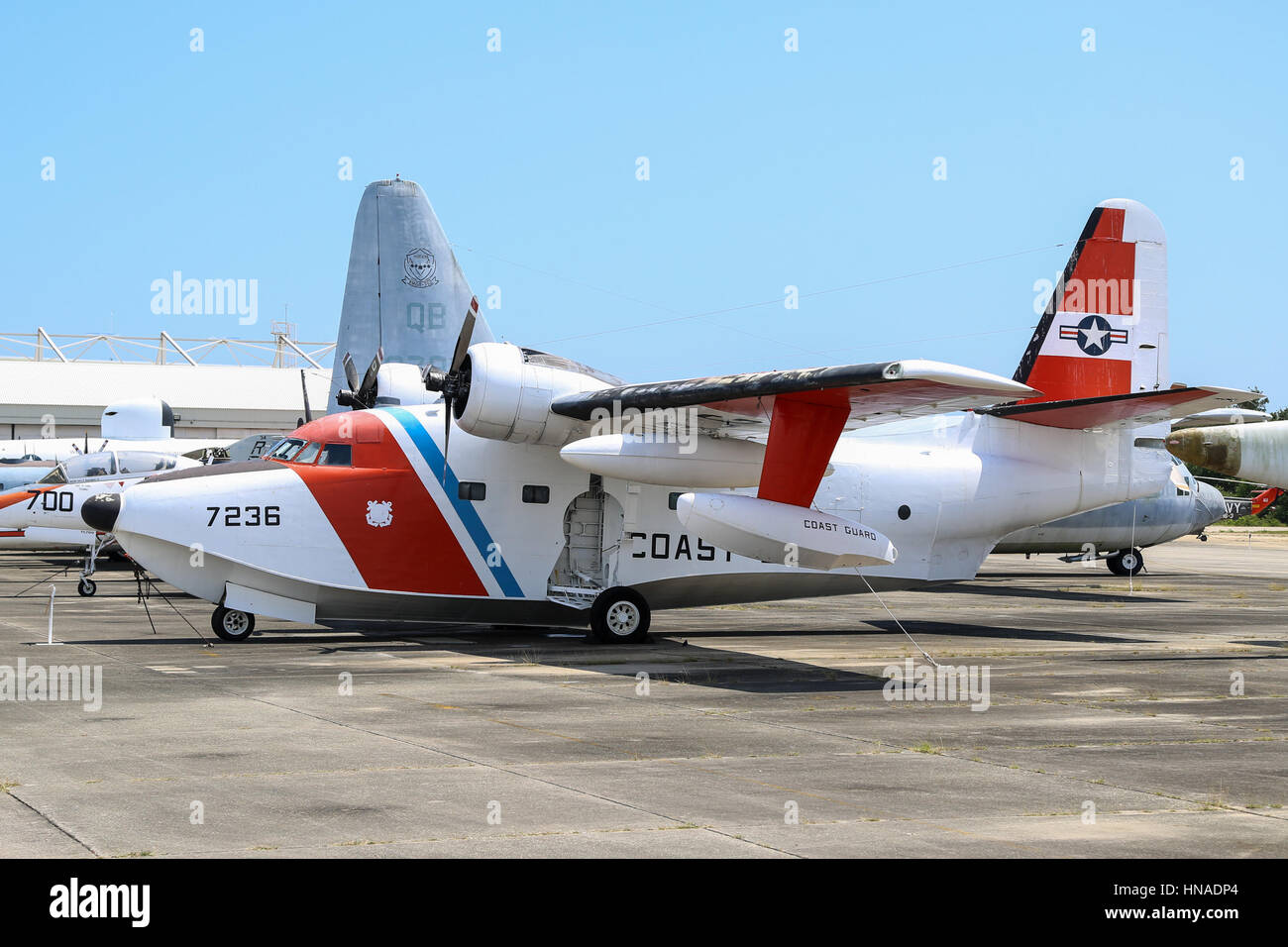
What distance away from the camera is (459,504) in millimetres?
17781

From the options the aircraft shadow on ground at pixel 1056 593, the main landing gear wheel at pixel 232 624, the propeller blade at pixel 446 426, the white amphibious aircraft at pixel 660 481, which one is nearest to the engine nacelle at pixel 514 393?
the white amphibious aircraft at pixel 660 481

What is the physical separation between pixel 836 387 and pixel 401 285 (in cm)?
2845

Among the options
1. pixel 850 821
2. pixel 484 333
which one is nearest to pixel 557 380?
pixel 850 821

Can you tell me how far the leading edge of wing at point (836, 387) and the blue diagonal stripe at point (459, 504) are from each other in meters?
1.92

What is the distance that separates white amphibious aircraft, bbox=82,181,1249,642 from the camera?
16.0 metres

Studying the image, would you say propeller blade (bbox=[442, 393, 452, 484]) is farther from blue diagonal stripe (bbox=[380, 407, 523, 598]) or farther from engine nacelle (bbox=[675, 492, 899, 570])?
engine nacelle (bbox=[675, 492, 899, 570])

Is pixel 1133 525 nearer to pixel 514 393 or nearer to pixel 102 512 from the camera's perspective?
pixel 514 393

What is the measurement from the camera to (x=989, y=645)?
18.6m

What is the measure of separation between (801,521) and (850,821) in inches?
306

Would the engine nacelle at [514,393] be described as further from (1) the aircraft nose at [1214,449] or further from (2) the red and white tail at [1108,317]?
(2) the red and white tail at [1108,317]

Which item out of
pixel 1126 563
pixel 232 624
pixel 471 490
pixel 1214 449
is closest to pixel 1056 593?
pixel 1126 563

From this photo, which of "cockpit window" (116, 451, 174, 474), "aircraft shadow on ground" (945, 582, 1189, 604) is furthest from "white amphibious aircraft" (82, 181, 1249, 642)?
"cockpit window" (116, 451, 174, 474)

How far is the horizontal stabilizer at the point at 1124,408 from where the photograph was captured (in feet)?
53.2
